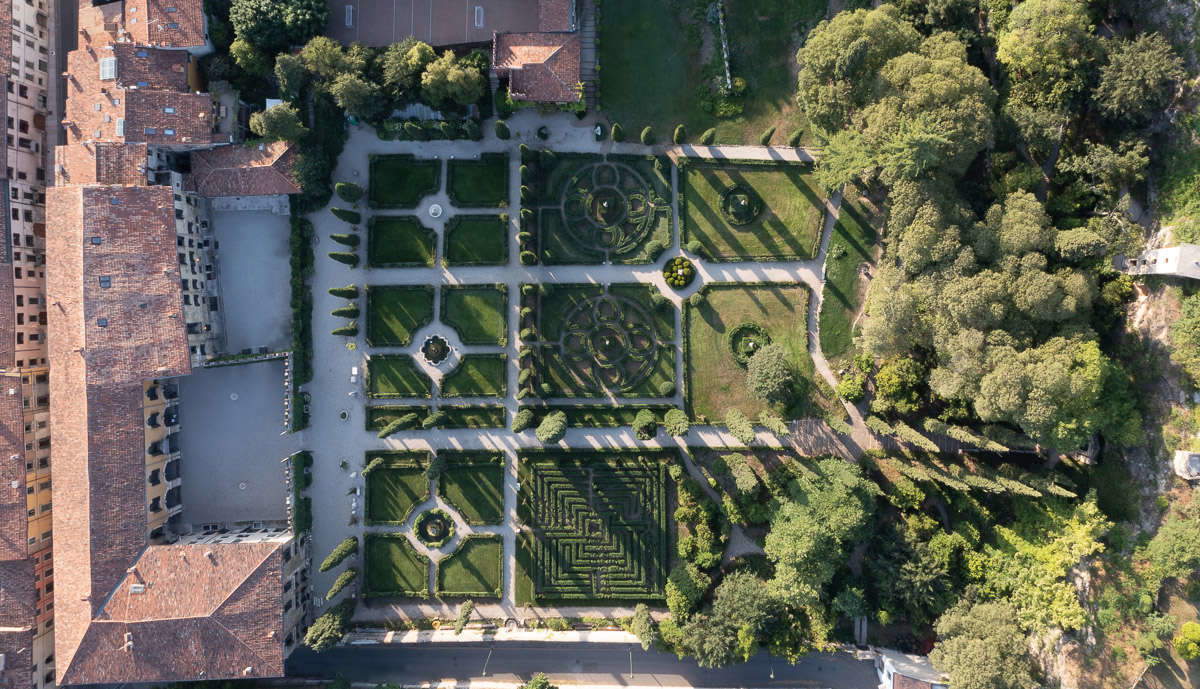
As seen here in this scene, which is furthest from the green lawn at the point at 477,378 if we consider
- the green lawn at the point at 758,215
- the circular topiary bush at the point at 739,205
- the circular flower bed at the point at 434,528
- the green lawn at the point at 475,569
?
the circular topiary bush at the point at 739,205

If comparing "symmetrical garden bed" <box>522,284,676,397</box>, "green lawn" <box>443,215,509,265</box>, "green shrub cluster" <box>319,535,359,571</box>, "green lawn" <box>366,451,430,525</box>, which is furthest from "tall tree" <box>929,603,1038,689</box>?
"green shrub cluster" <box>319,535,359,571</box>

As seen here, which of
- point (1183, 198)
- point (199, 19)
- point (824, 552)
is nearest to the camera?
point (1183, 198)

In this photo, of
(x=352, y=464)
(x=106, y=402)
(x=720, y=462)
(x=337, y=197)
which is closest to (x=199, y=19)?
(x=337, y=197)

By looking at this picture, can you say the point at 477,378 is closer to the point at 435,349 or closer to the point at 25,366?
the point at 435,349

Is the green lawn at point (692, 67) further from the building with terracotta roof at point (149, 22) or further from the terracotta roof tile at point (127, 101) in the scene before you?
the terracotta roof tile at point (127, 101)

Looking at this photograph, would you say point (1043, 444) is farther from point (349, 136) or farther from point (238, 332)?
point (238, 332)

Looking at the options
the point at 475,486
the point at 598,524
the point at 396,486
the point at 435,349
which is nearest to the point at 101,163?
the point at 435,349
